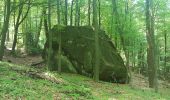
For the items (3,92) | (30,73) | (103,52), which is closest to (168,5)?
(103,52)

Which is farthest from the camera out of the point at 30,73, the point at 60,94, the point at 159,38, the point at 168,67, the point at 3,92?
the point at 168,67

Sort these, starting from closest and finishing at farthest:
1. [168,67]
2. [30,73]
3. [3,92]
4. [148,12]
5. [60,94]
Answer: [3,92] → [60,94] → [30,73] → [148,12] → [168,67]

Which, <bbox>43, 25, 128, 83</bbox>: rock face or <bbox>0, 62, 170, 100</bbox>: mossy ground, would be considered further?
<bbox>43, 25, 128, 83</bbox>: rock face

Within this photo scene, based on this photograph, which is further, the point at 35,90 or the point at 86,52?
the point at 86,52

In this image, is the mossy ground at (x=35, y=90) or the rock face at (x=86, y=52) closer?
the mossy ground at (x=35, y=90)

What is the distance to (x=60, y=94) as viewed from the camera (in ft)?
36.9

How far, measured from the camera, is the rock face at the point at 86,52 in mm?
19344

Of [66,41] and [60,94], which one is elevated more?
[66,41]

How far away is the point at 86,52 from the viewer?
19562mm

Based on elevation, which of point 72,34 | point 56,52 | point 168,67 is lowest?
point 168,67

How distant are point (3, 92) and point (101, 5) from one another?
760 inches

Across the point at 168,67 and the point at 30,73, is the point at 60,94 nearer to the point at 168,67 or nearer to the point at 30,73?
the point at 30,73

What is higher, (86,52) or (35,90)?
(86,52)

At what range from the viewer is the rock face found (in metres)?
19.3
